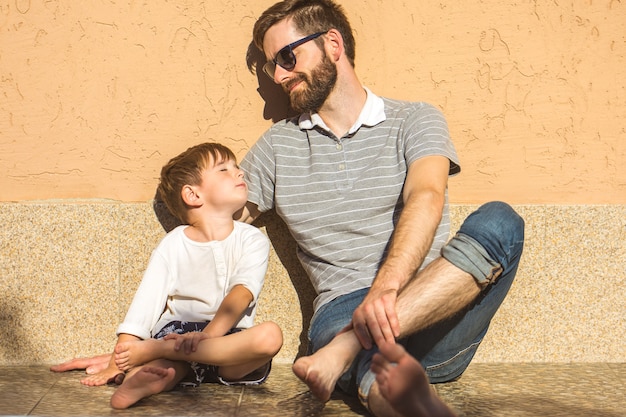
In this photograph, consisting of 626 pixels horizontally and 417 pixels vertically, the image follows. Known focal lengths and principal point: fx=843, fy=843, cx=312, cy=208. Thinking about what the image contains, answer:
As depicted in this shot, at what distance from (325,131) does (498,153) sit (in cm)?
94

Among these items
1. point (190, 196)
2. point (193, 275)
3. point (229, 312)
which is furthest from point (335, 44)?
point (229, 312)

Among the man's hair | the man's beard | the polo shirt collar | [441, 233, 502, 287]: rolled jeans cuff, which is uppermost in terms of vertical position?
the man's hair

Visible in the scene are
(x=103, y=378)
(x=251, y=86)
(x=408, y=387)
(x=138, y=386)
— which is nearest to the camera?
(x=408, y=387)

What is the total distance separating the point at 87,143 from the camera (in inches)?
170

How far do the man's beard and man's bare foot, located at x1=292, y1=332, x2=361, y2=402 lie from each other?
1318mm

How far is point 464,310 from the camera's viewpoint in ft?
11.6

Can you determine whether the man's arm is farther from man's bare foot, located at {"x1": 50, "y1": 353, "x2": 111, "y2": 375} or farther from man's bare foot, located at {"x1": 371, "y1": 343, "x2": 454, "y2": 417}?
man's bare foot, located at {"x1": 50, "y1": 353, "x2": 111, "y2": 375}

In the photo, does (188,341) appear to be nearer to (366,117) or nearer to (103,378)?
(103,378)

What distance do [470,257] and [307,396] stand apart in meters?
0.98

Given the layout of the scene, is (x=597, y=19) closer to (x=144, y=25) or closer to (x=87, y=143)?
(x=144, y=25)

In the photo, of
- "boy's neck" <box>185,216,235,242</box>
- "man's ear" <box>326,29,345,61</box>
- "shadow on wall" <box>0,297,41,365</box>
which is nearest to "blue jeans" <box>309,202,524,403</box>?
"boy's neck" <box>185,216,235,242</box>

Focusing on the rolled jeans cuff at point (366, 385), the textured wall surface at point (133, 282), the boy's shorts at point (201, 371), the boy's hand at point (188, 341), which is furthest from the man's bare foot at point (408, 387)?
the textured wall surface at point (133, 282)

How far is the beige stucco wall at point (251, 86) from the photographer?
4.28 m

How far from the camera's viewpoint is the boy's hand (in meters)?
3.48
